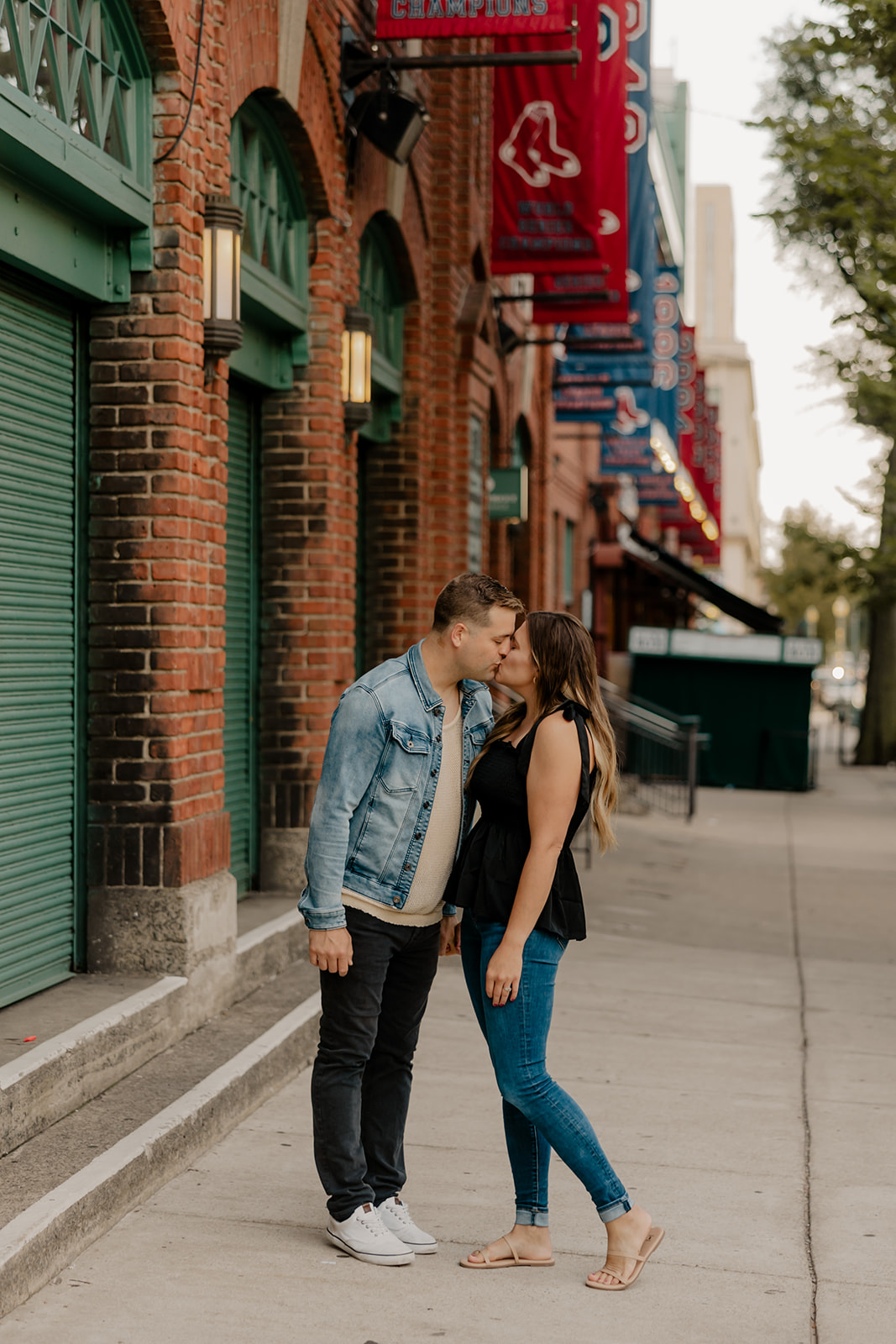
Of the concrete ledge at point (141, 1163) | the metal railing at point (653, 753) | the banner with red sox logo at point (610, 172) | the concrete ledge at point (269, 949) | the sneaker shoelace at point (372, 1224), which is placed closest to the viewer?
the concrete ledge at point (141, 1163)

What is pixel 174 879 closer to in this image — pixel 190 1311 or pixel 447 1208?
pixel 447 1208

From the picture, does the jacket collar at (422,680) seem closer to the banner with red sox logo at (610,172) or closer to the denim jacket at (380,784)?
the denim jacket at (380,784)

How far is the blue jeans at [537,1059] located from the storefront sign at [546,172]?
924 cm

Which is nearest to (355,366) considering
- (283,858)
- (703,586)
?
(283,858)

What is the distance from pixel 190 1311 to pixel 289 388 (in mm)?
5430

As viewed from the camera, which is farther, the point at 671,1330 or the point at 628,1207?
the point at 628,1207

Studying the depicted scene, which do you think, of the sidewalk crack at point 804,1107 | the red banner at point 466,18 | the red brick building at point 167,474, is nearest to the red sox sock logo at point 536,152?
the red brick building at point 167,474

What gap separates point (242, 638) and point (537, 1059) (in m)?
4.48

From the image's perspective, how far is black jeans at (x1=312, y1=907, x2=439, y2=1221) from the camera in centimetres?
409

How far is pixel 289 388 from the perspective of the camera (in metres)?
8.22

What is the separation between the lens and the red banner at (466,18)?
26.7 feet

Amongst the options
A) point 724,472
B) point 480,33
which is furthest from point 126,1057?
point 724,472

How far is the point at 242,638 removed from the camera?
8.09 m

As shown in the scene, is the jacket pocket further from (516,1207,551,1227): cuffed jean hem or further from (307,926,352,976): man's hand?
(516,1207,551,1227): cuffed jean hem
